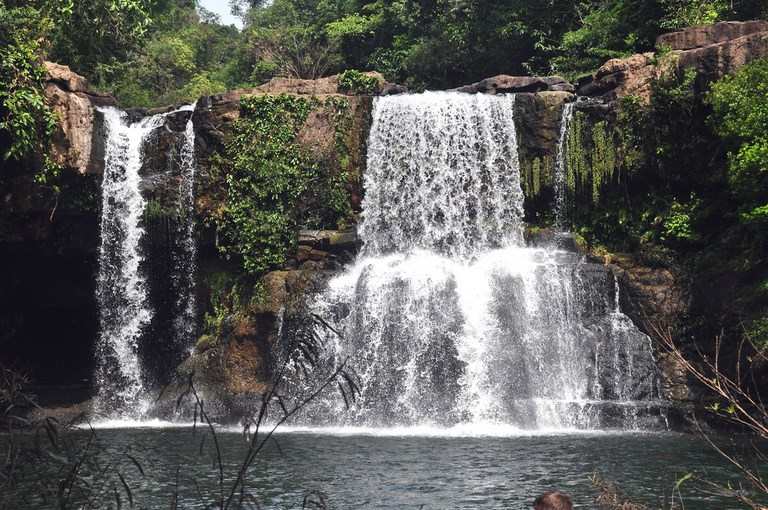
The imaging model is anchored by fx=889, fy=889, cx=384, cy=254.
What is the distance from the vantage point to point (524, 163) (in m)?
24.6

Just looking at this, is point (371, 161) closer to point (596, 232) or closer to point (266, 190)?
point (266, 190)

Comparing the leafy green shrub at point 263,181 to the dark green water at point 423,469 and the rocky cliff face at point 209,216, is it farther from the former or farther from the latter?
the dark green water at point 423,469

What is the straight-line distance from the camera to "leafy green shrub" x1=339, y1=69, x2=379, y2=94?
27.5 meters

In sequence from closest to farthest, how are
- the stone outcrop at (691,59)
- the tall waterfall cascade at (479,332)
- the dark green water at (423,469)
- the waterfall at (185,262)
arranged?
the dark green water at (423,469) → the tall waterfall cascade at (479,332) → the stone outcrop at (691,59) → the waterfall at (185,262)

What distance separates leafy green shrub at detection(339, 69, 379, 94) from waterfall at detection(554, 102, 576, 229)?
21.2ft

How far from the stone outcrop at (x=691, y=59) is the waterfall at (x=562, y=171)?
1.12m

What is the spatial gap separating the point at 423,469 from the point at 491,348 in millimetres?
7236

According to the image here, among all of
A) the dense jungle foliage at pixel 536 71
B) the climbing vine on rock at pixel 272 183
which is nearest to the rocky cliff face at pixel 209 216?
the climbing vine on rock at pixel 272 183

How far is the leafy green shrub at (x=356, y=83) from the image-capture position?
27516 millimetres

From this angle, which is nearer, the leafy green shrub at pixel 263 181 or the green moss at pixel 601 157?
the leafy green shrub at pixel 263 181

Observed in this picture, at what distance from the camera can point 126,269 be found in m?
23.7

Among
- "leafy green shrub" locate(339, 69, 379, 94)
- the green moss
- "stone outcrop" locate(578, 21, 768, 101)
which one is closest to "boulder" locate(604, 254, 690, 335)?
the green moss

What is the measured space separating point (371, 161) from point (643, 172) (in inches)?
290

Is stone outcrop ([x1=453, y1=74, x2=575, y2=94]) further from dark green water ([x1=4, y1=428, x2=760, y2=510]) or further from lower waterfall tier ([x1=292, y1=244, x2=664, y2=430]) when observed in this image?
dark green water ([x1=4, y1=428, x2=760, y2=510])
